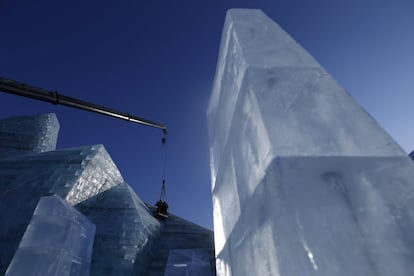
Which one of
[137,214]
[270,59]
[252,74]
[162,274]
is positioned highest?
[137,214]

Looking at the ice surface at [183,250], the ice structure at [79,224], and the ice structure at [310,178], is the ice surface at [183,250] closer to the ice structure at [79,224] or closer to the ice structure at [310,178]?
the ice structure at [79,224]

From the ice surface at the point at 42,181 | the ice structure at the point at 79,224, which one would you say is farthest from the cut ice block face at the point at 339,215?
the ice surface at the point at 42,181

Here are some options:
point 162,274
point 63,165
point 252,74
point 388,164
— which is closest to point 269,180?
point 388,164

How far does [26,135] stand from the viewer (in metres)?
17.7

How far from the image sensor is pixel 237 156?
181cm

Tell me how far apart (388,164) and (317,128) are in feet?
1.13

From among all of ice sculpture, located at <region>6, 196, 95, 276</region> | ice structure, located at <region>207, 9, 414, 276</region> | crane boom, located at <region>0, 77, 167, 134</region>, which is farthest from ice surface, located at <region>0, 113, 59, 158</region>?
ice structure, located at <region>207, 9, 414, 276</region>

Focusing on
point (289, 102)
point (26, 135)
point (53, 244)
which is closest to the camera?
point (289, 102)

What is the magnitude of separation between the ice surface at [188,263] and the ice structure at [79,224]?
0.31 feet

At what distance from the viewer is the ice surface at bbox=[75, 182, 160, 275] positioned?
6.88 m

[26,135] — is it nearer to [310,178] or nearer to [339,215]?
[310,178]

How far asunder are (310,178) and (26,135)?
22.1 m

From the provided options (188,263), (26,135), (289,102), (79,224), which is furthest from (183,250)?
(26,135)

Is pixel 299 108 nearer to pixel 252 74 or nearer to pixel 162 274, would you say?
pixel 252 74
